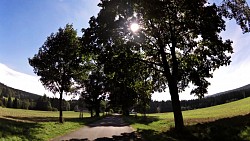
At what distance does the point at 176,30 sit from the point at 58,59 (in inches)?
754

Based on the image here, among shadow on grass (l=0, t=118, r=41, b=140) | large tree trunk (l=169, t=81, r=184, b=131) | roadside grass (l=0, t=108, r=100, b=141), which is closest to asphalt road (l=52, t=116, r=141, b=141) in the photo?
roadside grass (l=0, t=108, r=100, b=141)

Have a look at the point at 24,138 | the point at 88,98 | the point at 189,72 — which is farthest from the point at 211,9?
the point at 88,98

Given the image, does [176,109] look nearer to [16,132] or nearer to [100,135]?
[100,135]

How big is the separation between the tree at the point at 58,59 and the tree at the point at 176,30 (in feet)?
47.1

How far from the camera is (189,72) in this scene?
80.7 feet

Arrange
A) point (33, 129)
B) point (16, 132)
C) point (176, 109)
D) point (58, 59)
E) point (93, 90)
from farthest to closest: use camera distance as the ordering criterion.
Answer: point (93, 90)
point (58, 59)
point (176, 109)
point (33, 129)
point (16, 132)

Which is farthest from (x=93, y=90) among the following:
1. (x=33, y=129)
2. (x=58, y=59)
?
(x=33, y=129)

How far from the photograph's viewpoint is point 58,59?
37.4 m

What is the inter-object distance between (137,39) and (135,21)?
1.60 m

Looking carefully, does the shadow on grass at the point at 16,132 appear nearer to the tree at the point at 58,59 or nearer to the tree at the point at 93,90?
the tree at the point at 58,59

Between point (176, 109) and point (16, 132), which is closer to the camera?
point (16, 132)

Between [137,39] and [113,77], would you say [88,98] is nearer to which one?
[113,77]

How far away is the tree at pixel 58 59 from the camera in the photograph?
37.2 m

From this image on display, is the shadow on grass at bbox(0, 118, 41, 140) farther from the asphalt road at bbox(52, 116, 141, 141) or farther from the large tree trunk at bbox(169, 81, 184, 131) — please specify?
the large tree trunk at bbox(169, 81, 184, 131)
